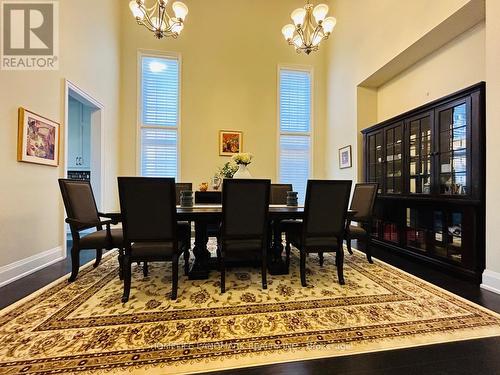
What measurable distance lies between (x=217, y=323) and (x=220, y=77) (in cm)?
499

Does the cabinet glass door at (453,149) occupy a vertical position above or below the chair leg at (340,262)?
above

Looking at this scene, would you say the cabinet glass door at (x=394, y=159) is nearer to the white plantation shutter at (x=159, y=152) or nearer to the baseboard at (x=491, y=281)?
the baseboard at (x=491, y=281)

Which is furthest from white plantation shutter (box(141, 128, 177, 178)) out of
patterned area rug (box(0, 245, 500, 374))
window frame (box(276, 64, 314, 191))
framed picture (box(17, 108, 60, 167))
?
patterned area rug (box(0, 245, 500, 374))

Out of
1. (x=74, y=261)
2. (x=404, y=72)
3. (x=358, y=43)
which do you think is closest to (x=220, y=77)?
(x=358, y=43)

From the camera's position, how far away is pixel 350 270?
280 centimetres

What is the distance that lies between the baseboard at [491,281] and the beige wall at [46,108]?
15.1 feet

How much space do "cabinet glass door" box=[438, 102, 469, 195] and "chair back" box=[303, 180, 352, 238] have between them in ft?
4.43

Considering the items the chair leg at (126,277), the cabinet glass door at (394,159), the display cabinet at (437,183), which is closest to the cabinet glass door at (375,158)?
the display cabinet at (437,183)

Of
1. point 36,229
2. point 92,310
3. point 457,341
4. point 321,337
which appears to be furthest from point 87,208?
point 457,341

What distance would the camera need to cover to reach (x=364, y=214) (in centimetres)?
316

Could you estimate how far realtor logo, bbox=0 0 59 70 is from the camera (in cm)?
258

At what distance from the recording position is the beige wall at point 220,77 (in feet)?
16.7

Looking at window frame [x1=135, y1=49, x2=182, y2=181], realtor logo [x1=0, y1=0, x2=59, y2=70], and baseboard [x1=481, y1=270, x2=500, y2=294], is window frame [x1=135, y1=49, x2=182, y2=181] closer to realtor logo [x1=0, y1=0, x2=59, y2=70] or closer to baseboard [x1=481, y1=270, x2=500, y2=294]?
realtor logo [x1=0, y1=0, x2=59, y2=70]

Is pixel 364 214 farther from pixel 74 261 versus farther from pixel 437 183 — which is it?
pixel 74 261
